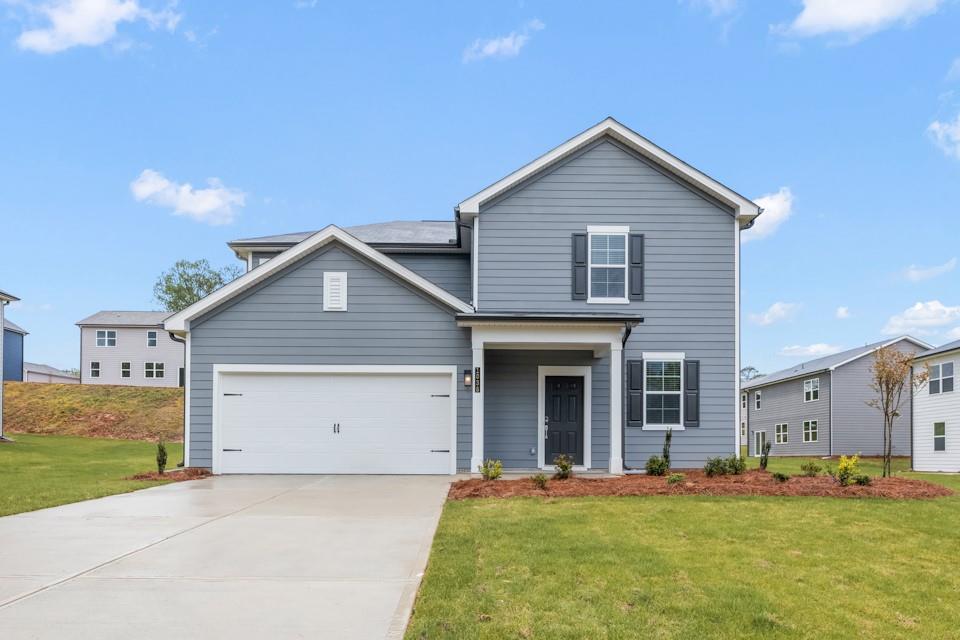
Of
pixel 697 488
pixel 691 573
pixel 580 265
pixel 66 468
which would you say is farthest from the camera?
pixel 66 468

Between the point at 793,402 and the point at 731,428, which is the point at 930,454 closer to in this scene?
the point at 793,402

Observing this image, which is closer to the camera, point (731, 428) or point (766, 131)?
point (731, 428)

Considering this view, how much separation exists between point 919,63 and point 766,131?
3.77m

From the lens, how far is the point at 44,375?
190 feet

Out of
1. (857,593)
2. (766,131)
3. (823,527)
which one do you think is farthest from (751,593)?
(766,131)

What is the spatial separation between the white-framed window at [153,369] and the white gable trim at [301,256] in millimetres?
32101

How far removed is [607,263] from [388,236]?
570cm

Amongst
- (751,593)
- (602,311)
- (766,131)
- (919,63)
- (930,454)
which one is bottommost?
(930,454)

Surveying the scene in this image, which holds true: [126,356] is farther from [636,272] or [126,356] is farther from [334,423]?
[636,272]

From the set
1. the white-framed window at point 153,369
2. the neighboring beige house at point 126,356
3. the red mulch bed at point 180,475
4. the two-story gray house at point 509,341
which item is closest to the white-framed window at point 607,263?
the two-story gray house at point 509,341

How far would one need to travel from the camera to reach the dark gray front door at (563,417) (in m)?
16.5

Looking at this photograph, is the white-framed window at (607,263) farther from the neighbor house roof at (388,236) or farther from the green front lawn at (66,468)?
the green front lawn at (66,468)

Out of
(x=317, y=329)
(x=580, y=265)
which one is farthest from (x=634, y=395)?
(x=317, y=329)

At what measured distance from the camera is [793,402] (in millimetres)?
40875
